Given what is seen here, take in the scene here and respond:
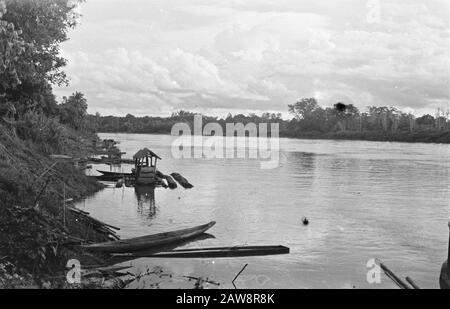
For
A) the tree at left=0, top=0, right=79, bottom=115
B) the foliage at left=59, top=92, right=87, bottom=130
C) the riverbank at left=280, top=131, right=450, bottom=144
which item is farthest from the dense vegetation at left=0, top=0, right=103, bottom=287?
the riverbank at left=280, top=131, right=450, bottom=144

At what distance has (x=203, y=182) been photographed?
4216 centimetres

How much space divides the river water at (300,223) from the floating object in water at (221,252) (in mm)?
374

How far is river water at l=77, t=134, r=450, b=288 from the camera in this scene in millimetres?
16953

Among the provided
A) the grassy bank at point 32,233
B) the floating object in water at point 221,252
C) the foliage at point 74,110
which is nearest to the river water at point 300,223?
the floating object in water at point 221,252

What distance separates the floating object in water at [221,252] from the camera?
1802 cm

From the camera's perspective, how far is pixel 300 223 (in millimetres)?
25828

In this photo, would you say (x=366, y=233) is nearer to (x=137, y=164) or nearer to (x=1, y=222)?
(x=1, y=222)

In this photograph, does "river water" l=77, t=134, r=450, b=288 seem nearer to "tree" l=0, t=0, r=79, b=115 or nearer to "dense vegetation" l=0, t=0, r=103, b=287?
Answer: "dense vegetation" l=0, t=0, r=103, b=287

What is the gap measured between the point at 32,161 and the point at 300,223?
13.9 m

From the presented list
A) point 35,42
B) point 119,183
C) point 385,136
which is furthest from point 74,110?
point 385,136

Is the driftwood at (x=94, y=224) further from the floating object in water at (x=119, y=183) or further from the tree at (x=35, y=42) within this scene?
the floating object in water at (x=119, y=183)
